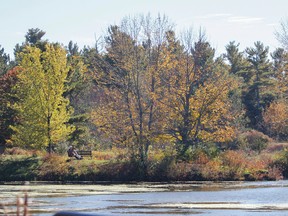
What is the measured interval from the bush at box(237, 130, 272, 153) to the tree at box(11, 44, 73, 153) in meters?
16.7

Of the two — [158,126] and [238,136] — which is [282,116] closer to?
[238,136]

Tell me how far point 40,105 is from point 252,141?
74.2ft

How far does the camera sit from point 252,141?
6394 centimetres

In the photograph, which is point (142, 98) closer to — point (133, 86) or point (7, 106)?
point (133, 86)

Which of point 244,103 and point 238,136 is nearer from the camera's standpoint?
point 238,136

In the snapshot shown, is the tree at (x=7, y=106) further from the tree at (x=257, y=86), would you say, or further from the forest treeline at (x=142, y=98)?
the tree at (x=257, y=86)

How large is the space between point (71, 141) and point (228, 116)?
59.2ft

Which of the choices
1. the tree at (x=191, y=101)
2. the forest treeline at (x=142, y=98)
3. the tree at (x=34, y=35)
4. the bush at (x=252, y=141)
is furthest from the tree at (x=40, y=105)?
the tree at (x=34, y=35)

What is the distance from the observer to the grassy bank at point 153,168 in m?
43.9

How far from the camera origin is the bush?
2277 inches

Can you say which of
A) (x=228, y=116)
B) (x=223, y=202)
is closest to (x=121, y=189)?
(x=223, y=202)

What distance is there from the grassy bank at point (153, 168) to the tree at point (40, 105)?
3668 mm

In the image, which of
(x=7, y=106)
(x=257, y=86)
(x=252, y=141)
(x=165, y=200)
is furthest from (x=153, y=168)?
(x=257, y=86)

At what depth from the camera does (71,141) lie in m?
62.6
